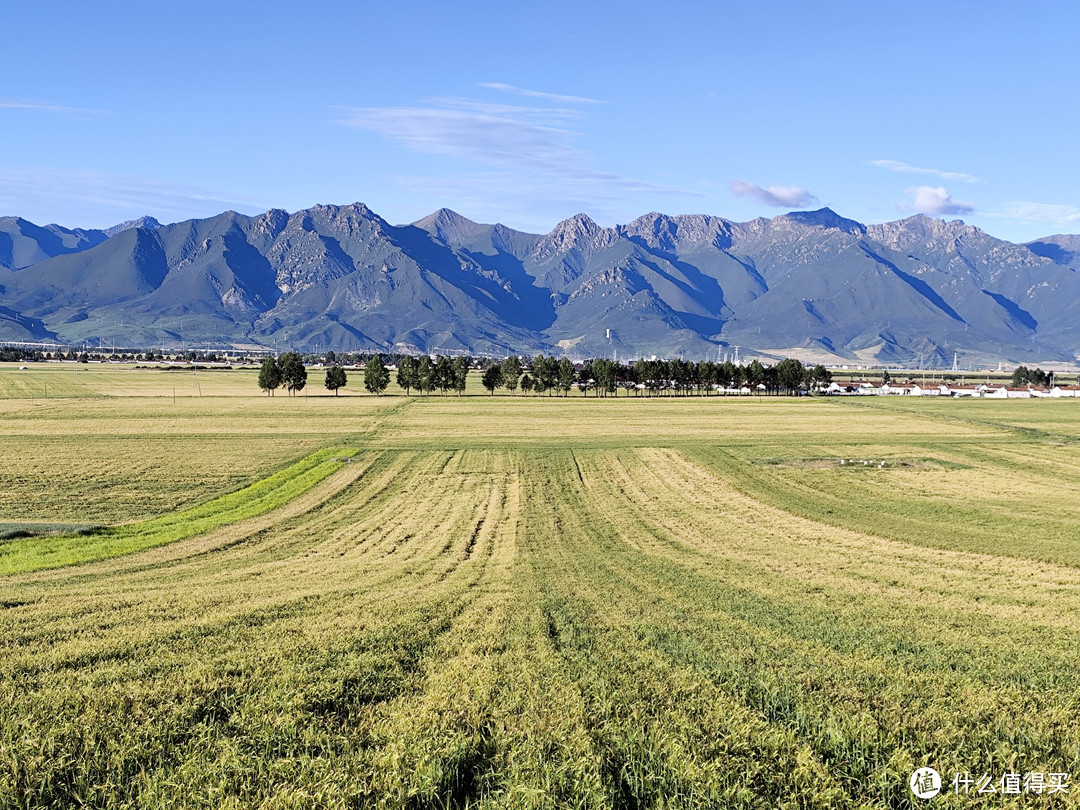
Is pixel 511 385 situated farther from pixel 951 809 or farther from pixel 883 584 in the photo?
pixel 951 809

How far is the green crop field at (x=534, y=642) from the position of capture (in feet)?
31.4

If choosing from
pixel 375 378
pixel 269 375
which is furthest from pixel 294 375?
pixel 375 378

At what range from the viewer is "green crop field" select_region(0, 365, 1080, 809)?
957 cm

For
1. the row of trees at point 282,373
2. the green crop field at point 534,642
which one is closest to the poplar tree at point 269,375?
the row of trees at point 282,373

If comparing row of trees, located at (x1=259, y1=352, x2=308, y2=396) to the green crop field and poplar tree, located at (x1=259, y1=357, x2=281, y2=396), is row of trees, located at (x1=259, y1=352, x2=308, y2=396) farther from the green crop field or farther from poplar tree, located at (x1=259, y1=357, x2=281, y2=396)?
the green crop field

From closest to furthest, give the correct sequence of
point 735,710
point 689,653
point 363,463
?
point 735,710 → point 689,653 → point 363,463

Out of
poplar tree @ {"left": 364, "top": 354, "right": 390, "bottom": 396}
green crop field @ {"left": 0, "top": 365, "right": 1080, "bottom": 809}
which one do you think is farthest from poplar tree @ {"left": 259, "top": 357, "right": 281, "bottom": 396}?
green crop field @ {"left": 0, "top": 365, "right": 1080, "bottom": 809}

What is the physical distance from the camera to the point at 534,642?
16.4 metres

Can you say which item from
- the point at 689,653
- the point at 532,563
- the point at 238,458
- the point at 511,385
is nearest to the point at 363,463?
the point at 238,458

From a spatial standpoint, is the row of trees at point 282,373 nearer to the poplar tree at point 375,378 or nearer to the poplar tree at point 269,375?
→ the poplar tree at point 269,375

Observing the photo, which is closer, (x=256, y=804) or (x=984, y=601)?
(x=256, y=804)

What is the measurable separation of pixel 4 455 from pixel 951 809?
3005 inches

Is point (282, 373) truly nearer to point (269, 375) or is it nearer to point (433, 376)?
point (269, 375)

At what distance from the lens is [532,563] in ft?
97.6
